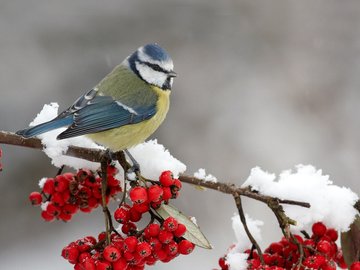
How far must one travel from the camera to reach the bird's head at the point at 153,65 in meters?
2.50

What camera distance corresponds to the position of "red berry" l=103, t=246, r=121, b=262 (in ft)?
4.90

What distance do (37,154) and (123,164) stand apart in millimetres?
3517

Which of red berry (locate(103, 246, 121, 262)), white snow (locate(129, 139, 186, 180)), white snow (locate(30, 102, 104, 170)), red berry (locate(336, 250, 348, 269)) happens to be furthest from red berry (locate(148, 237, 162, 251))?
red berry (locate(336, 250, 348, 269))

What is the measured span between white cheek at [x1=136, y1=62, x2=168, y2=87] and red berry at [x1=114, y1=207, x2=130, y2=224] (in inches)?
44.1

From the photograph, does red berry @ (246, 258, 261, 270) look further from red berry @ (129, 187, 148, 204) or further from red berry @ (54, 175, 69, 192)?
red berry @ (54, 175, 69, 192)

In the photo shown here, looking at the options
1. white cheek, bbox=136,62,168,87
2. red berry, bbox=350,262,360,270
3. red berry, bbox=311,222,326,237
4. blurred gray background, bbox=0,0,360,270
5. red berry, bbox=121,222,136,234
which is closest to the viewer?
red berry, bbox=121,222,136,234

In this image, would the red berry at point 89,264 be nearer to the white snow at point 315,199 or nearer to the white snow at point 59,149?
the white snow at point 59,149

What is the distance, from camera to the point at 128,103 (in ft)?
8.35

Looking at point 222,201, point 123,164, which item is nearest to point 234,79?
point 222,201

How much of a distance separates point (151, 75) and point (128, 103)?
19cm

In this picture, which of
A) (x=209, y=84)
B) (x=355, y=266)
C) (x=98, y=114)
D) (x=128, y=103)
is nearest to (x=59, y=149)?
(x=98, y=114)

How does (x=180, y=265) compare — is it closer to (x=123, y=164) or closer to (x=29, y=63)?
(x=29, y=63)

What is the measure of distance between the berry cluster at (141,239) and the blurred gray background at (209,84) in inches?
121

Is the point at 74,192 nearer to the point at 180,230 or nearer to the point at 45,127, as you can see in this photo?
the point at 45,127
